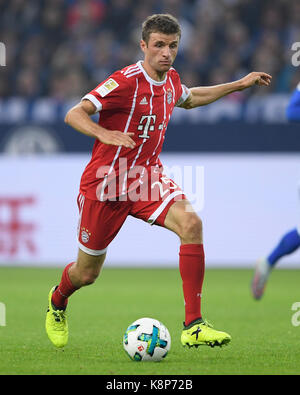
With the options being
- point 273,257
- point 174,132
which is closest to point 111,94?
point 273,257

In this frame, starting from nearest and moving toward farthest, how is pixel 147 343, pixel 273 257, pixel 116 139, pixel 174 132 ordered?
pixel 116 139
pixel 147 343
pixel 273 257
pixel 174 132

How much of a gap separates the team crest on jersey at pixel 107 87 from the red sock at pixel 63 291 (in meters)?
1.33

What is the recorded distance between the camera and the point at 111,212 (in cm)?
598

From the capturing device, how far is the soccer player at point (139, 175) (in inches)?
225

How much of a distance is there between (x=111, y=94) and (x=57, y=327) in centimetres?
172

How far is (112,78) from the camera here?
579 centimetres

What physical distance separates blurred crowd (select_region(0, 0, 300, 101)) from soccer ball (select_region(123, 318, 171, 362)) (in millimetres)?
8540

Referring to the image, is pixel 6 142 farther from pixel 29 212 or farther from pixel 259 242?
pixel 259 242

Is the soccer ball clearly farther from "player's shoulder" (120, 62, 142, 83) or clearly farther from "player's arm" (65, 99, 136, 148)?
"player's shoulder" (120, 62, 142, 83)

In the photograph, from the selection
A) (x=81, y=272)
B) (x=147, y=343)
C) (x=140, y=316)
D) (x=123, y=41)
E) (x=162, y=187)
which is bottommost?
(x=147, y=343)

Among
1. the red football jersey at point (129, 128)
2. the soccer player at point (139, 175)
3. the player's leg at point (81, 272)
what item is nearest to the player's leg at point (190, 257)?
the soccer player at point (139, 175)

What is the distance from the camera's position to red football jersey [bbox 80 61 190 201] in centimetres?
582

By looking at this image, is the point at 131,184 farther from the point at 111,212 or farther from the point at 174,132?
the point at 174,132

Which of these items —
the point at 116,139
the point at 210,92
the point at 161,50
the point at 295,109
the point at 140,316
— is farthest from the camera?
the point at 295,109
